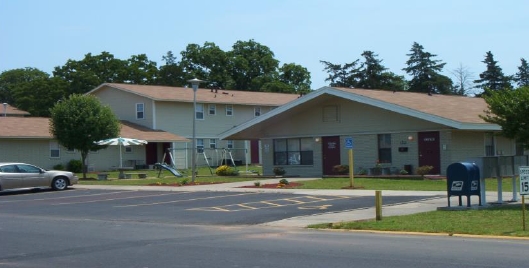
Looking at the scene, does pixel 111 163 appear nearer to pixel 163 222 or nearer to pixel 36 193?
pixel 36 193

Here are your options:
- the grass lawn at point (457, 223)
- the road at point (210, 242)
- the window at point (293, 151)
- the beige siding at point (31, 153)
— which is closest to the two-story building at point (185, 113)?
the beige siding at point (31, 153)

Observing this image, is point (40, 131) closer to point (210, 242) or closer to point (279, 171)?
point (279, 171)

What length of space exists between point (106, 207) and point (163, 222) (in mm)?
5337

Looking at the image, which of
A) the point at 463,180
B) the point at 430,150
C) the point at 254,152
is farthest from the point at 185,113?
the point at 463,180

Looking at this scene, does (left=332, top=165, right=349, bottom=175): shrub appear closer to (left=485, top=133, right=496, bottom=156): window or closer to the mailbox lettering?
(left=485, top=133, right=496, bottom=156): window

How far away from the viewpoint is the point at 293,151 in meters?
40.0

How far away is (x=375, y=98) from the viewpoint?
34.8m

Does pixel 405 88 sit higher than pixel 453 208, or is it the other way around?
pixel 405 88

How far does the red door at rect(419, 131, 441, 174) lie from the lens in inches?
1324

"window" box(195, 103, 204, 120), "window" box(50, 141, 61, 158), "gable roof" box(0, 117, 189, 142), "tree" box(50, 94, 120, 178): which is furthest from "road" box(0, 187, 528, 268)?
"window" box(195, 103, 204, 120)

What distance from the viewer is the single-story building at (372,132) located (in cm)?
3344

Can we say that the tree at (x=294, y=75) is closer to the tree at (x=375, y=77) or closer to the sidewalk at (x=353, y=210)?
the tree at (x=375, y=77)

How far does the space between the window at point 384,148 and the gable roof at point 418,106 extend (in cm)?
192

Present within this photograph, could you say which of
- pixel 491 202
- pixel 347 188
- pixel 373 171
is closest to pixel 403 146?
pixel 373 171
